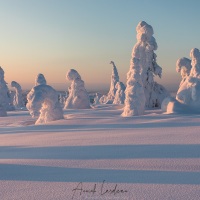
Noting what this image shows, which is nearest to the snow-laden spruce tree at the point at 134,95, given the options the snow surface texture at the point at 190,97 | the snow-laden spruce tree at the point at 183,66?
the snow surface texture at the point at 190,97

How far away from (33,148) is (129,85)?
1049cm

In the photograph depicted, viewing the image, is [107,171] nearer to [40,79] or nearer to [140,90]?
[140,90]

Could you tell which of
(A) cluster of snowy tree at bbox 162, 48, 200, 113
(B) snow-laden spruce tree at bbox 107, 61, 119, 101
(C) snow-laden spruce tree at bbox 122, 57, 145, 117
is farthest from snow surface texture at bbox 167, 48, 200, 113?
(B) snow-laden spruce tree at bbox 107, 61, 119, 101

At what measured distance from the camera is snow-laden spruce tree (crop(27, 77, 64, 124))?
48.3ft

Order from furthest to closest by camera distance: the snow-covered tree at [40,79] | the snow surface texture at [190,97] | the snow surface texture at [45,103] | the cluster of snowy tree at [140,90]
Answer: the snow-covered tree at [40,79], the cluster of snowy tree at [140,90], the snow surface texture at [45,103], the snow surface texture at [190,97]

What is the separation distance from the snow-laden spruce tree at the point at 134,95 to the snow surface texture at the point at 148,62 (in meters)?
5.07

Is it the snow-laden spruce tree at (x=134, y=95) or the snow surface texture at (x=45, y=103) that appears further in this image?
the snow-laden spruce tree at (x=134, y=95)

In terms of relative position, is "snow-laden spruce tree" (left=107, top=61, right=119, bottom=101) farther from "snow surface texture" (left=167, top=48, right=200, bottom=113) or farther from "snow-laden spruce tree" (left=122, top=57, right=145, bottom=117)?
"snow-laden spruce tree" (left=122, top=57, right=145, bottom=117)

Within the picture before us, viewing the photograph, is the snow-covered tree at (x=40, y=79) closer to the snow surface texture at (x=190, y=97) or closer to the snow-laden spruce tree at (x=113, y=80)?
the snow surface texture at (x=190, y=97)

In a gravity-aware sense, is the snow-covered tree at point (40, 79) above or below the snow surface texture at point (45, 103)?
above

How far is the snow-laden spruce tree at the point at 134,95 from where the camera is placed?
15.5m

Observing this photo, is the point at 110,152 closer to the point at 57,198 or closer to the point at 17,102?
the point at 57,198

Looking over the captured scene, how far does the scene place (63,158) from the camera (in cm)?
495

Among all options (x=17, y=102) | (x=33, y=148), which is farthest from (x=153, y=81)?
(x=17, y=102)
